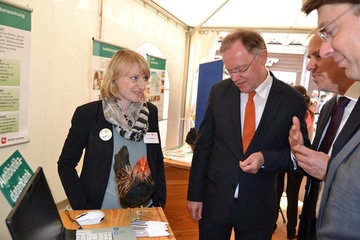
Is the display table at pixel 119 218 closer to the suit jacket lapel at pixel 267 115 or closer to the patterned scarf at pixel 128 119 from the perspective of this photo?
the patterned scarf at pixel 128 119

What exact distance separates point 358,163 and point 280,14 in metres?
4.01

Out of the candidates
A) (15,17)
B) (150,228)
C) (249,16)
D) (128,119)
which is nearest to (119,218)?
(150,228)

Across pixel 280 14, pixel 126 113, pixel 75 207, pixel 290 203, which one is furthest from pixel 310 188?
pixel 280 14

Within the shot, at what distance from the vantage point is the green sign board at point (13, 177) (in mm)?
694

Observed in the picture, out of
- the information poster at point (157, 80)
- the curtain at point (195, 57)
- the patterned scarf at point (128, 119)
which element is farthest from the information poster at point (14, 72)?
the curtain at point (195, 57)

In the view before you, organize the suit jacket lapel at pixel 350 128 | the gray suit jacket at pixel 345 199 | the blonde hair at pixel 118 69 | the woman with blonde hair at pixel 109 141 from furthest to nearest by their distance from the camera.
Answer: the blonde hair at pixel 118 69, the woman with blonde hair at pixel 109 141, the suit jacket lapel at pixel 350 128, the gray suit jacket at pixel 345 199

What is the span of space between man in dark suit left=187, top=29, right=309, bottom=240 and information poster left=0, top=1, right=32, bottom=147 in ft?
4.32

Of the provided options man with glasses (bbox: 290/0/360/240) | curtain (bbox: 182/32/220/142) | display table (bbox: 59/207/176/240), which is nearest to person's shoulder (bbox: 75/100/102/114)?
display table (bbox: 59/207/176/240)

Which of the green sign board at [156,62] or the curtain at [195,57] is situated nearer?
the green sign board at [156,62]

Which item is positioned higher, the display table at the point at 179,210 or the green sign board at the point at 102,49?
the green sign board at the point at 102,49

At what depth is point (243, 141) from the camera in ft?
5.02

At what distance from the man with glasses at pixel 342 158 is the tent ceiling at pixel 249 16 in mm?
3229

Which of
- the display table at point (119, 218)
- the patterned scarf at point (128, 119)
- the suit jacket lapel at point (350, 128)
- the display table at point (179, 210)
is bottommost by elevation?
the display table at point (179, 210)

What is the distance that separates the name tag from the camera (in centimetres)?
158
